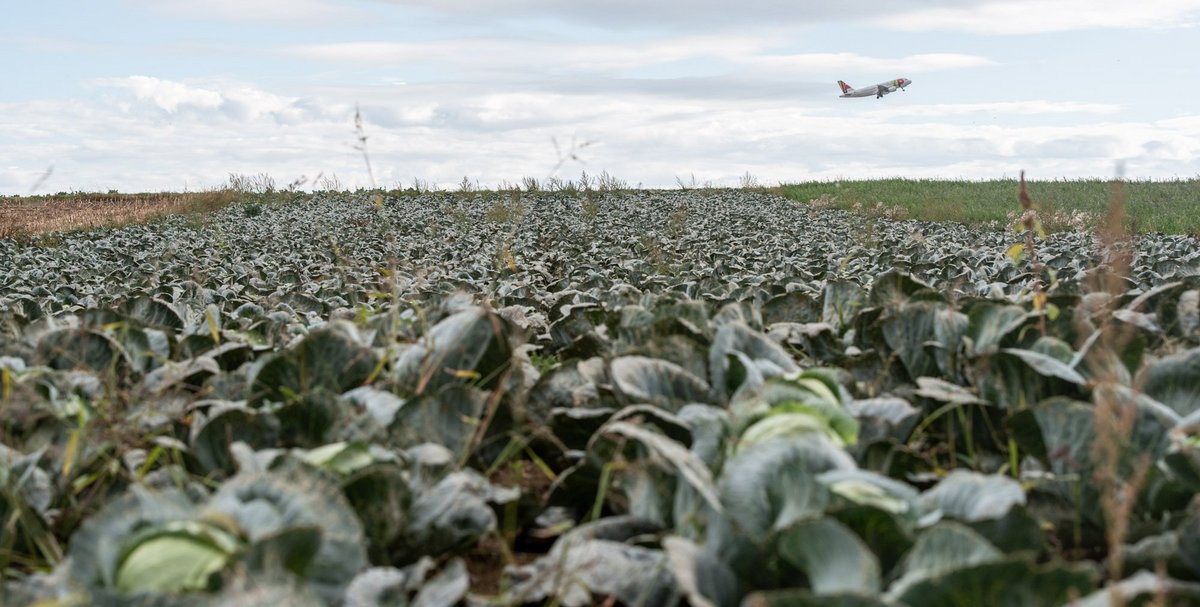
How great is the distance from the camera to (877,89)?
5016 centimetres

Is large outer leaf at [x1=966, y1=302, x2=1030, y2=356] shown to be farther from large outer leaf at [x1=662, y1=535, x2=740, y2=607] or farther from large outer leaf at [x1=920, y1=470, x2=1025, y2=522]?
large outer leaf at [x1=662, y1=535, x2=740, y2=607]

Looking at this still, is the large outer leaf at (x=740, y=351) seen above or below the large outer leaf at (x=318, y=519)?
above

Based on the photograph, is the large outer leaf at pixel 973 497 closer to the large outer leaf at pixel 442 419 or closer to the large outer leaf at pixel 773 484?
the large outer leaf at pixel 773 484

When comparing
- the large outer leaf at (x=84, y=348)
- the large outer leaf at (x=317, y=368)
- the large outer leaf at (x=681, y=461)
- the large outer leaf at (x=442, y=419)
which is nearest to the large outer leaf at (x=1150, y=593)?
the large outer leaf at (x=681, y=461)

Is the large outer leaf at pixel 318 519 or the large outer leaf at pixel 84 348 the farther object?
the large outer leaf at pixel 84 348

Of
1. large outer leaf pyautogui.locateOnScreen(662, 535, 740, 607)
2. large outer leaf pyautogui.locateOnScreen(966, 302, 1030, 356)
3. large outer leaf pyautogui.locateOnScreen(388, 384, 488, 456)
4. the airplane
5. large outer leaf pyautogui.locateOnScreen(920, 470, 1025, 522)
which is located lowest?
large outer leaf pyautogui.locateOnScreen(662, 535, 740, 607)

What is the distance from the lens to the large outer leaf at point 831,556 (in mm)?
1328

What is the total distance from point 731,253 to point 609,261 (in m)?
1.43

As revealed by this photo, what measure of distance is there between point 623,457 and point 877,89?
51176 millimetres

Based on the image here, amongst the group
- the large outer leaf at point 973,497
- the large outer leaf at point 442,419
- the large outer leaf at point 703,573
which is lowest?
the large outer leaf at point 703,573

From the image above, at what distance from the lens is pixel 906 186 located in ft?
89.3

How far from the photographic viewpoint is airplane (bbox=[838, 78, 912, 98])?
162ft

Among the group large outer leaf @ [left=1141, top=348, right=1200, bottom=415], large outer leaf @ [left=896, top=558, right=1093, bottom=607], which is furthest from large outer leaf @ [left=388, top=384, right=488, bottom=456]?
large outer leaf @ [left=1141, top=348, right=1200, bottom=415]

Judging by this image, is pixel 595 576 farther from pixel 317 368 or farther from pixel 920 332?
pixel 920 332
